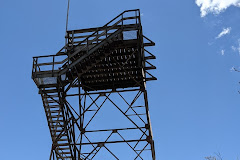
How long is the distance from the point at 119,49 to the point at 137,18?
206 cm

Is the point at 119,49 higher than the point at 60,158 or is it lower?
higher

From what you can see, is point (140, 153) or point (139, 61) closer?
point (139, 61)

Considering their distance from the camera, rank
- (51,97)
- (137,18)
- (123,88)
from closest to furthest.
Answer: (137,18) → (51,97) → (123,88)

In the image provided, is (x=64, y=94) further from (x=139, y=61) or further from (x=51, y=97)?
(x=139, y=61)

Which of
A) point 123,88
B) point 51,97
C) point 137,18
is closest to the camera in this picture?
point 137,18

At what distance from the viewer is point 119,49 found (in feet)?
67.8

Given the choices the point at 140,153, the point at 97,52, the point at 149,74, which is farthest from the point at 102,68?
the point at 140,153

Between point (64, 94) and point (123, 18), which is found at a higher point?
point (123, 18)

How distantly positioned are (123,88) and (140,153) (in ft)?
14.5

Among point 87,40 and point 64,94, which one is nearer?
point 87,40

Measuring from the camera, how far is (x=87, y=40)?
66.8 feet

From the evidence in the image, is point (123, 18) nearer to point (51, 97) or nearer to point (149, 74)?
point (149, 74)

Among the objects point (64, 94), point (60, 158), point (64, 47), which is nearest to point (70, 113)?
point (64, 94)

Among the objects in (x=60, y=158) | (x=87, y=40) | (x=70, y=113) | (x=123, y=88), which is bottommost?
(x=60, y=158)
